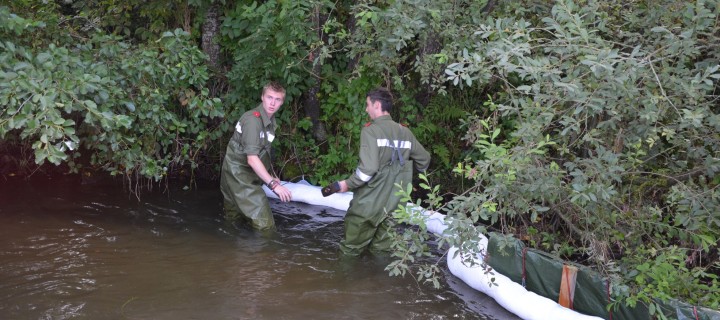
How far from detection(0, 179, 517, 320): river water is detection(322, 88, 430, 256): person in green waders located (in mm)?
337

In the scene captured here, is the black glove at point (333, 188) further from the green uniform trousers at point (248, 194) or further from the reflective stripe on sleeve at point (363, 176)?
the green uniform trousers at point (248, 194)

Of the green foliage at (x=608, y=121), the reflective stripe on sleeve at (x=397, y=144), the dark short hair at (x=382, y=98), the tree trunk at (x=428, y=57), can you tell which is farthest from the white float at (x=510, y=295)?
the tree trunk at (x=428, y=57)

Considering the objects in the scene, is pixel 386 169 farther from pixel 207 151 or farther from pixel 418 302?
pixel 207 151

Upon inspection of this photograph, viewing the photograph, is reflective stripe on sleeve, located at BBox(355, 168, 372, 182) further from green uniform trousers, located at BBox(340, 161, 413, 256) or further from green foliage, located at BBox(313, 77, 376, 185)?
green foliage, located at BBox(313, 77, 376, 185)

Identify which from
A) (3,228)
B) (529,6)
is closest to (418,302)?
(529,6)

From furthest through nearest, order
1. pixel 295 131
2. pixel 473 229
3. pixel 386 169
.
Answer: pixel 295 131 < pixel 386 169 < pixel 473 229

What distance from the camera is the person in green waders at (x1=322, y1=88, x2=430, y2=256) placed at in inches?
249

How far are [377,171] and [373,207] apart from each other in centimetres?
35

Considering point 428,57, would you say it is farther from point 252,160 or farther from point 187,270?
point 187,270

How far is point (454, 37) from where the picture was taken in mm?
6547

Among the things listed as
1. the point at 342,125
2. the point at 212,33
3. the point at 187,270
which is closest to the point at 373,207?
the point at 187,270

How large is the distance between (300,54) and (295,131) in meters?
1.26

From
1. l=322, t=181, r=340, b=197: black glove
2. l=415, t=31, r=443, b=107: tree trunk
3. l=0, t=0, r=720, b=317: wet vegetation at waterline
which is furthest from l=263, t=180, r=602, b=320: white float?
l=415, t=31, r=443, b=107: tree trunk

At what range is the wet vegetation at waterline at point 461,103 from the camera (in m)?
4.71
